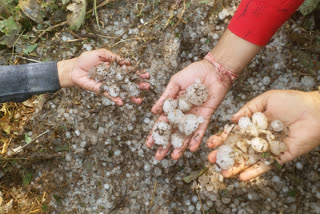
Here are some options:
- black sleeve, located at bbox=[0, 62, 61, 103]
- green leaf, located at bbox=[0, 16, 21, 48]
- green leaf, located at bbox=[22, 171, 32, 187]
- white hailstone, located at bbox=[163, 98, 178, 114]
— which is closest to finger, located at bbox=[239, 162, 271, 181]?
white hailstone, located at bbox=[163, 98, 178, 114]

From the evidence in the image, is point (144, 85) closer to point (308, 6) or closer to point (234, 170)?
point (234, 170)

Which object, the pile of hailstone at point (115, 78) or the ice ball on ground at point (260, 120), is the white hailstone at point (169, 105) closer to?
the pile of hailstone at point (115, 78)

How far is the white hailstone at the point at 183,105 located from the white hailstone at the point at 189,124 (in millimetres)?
77

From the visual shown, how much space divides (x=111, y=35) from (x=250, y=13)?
150 cm

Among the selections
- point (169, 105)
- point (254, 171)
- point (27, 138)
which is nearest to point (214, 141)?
point (254, 171)

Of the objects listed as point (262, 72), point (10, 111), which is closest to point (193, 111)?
point (262, 72)

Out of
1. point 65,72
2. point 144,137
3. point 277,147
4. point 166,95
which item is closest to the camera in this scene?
point 277,147

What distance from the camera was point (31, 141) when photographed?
2922 mm

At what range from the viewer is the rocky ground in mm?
2615

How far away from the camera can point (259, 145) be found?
2.19 m

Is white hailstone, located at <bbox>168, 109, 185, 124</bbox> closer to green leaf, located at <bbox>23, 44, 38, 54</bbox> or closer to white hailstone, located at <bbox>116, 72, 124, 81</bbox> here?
white hailstone, located at <bbox>116, 72, 124, 81</bbox>

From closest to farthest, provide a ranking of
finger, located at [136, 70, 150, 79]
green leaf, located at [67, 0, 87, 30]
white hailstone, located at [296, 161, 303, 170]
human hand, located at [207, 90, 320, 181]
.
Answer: human hand, located at [207, 90, 320, 181] < white hailstone, located at [296, 161, 303, 170] < finger, located at [136, 70, 150, 79] < green leaf, located at [67, 0, 87, 30]

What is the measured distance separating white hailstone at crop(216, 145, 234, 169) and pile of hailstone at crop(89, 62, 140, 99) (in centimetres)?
102

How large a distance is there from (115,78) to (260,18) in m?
1.36
